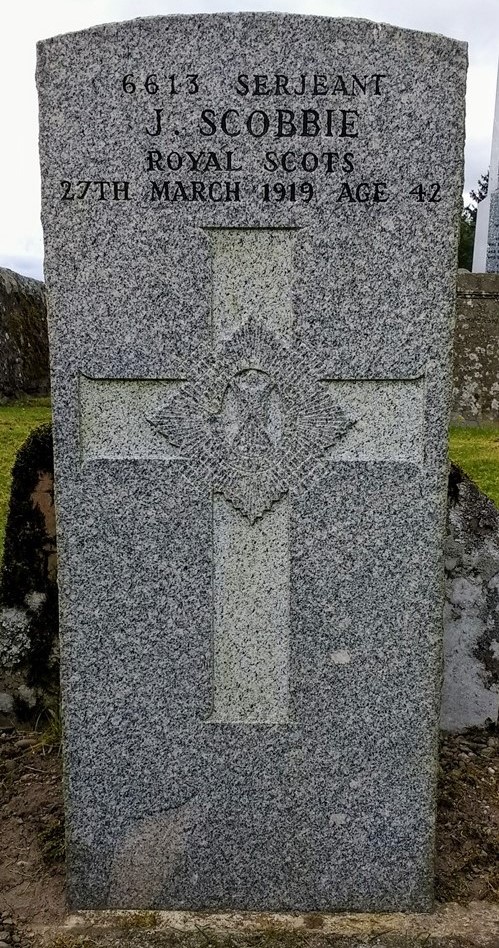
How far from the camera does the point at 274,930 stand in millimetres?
2436

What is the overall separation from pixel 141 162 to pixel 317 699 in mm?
1585

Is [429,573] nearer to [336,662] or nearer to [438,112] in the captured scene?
[336,662]

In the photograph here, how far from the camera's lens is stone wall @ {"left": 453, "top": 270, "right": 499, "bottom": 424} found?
9.82 meters

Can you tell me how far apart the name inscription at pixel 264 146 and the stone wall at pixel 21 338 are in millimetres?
6469

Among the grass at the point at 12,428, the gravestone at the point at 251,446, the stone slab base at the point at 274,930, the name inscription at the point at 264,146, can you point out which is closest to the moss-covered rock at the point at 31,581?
the gravestone at the point at 251,446

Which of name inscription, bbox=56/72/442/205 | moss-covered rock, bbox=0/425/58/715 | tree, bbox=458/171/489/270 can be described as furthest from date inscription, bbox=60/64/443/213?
tree, bbox=458/171/489/270

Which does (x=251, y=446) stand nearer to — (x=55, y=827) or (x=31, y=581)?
(x=31, y=581)

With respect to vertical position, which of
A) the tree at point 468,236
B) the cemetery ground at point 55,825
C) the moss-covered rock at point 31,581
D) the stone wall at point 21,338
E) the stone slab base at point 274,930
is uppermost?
the tree at point 468,236

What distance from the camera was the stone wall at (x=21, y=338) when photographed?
8.57 metres

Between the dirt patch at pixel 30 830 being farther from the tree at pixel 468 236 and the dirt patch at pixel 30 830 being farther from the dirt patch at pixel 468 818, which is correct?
the tree at pixel 468 236

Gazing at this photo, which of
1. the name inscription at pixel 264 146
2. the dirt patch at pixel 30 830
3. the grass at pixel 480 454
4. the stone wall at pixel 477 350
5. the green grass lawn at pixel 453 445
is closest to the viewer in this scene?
the name inscription at pixel 264 146

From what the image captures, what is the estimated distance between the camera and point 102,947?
7.66ft

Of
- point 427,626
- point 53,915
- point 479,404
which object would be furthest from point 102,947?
point 479,404

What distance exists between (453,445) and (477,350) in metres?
1.77
